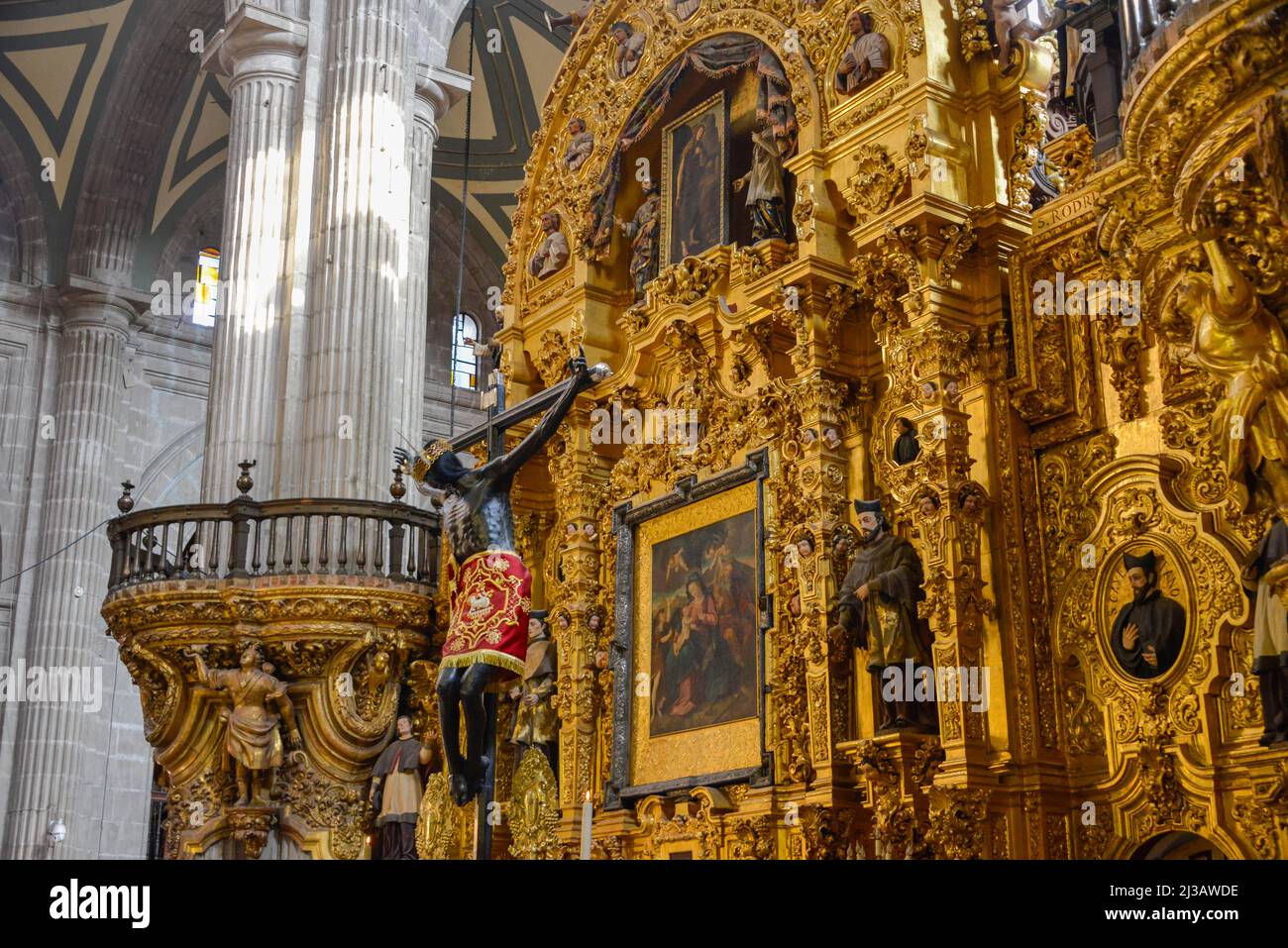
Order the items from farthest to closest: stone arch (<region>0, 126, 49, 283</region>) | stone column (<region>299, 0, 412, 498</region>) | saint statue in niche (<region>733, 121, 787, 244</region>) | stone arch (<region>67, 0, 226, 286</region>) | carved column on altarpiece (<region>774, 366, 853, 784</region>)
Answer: stone arch (<region>0, 126, 49, 283</region>), stone arch (<region>67, 0, 226, 286</region>), stone column (<region>299, 0, 412, 498</region>), saint statue in niche (<region>733, 121, 787, 244</region>), carved column on altarpiece (<region>774, 366, 853, 784</region>)

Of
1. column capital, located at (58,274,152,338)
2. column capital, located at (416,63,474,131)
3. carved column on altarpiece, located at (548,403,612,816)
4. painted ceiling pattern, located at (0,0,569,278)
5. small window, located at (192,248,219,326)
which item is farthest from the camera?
small window, located at (192,248,219,326)

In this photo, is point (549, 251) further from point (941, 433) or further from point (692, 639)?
point (941, 433)

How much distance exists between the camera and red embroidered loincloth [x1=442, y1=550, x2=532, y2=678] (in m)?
10.4

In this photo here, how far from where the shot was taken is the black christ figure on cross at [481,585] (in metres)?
10.3

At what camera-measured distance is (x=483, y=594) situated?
10.4m

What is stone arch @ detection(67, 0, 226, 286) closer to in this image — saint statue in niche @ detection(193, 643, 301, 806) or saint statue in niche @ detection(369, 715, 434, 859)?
saint statue in niche @ detection(193, 643, 301, 806)

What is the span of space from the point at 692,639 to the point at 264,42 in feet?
30.6

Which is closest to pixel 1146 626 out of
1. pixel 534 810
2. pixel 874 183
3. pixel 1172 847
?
pixel 1172 847

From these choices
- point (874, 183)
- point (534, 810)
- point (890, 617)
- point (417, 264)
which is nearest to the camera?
point (890, 617)

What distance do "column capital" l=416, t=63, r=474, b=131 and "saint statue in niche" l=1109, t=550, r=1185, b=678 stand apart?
39.8 ft

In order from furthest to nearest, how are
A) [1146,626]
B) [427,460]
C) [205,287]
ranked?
[205,287], [427,460], [1146,626]

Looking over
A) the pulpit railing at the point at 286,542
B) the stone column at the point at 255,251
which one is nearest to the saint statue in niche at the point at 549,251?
the pulpit railing at the point at 286,542

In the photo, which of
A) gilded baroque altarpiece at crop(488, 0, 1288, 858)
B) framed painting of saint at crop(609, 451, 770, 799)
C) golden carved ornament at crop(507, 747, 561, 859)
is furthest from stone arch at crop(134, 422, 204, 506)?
framed painting of saint at crop(609, 451, 770, 799)
